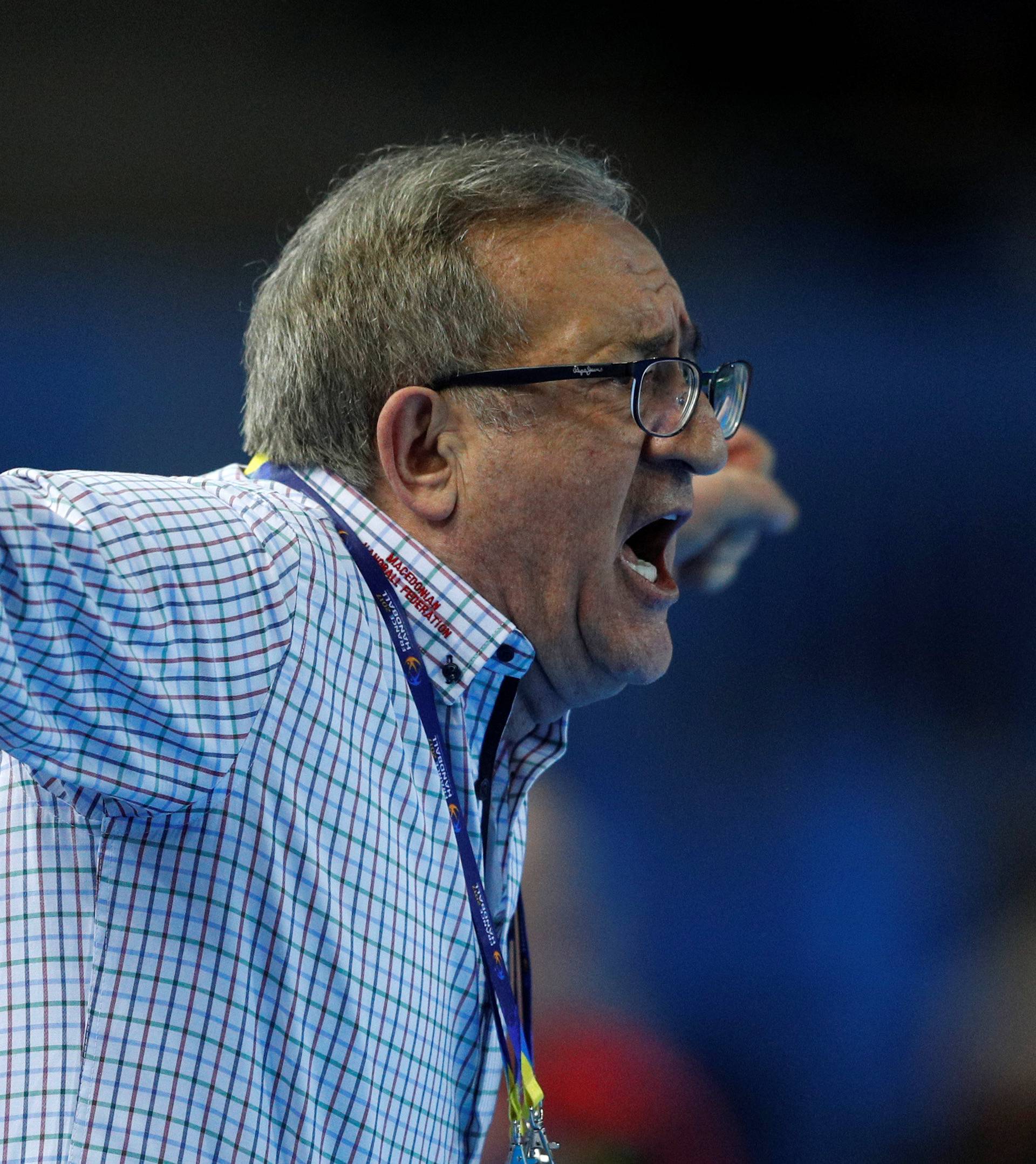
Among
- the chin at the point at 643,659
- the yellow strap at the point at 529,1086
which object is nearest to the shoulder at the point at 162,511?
the chin at the point at 643,659

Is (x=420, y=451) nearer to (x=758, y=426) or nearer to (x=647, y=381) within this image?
(x=647, y=381)

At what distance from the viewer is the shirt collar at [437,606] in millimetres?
916

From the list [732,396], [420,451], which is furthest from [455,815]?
[732,396]

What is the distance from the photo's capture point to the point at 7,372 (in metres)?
2.17

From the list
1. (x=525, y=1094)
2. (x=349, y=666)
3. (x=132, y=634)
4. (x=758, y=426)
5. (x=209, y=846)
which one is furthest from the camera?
(x=758, y=426)

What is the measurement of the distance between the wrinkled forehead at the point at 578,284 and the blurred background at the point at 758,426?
4.05 feet

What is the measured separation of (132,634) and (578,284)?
1.77 ft

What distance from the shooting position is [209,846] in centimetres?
71

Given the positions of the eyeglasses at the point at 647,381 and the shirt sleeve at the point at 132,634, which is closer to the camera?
the shirt sleeve at the point at 132,634

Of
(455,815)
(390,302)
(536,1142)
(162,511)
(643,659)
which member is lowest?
(536,1142)

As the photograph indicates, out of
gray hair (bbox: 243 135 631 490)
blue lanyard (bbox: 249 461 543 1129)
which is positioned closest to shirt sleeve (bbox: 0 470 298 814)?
blue lanyard (bbox: 249 461 543 1129)

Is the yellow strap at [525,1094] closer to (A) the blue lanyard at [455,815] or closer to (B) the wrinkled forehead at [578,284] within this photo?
(A) the blue lanyard at [455,815]

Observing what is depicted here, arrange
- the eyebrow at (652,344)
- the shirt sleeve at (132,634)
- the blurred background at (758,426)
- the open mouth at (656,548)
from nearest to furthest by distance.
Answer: the shirt sleeve at (132,634) < the eyebrow at (652,344) < the open mouth at (656,548) < the blurred background at (758,426)

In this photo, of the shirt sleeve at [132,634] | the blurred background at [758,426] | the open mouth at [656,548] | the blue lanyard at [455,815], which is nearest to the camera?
the shirt sleeve at [132,634]
